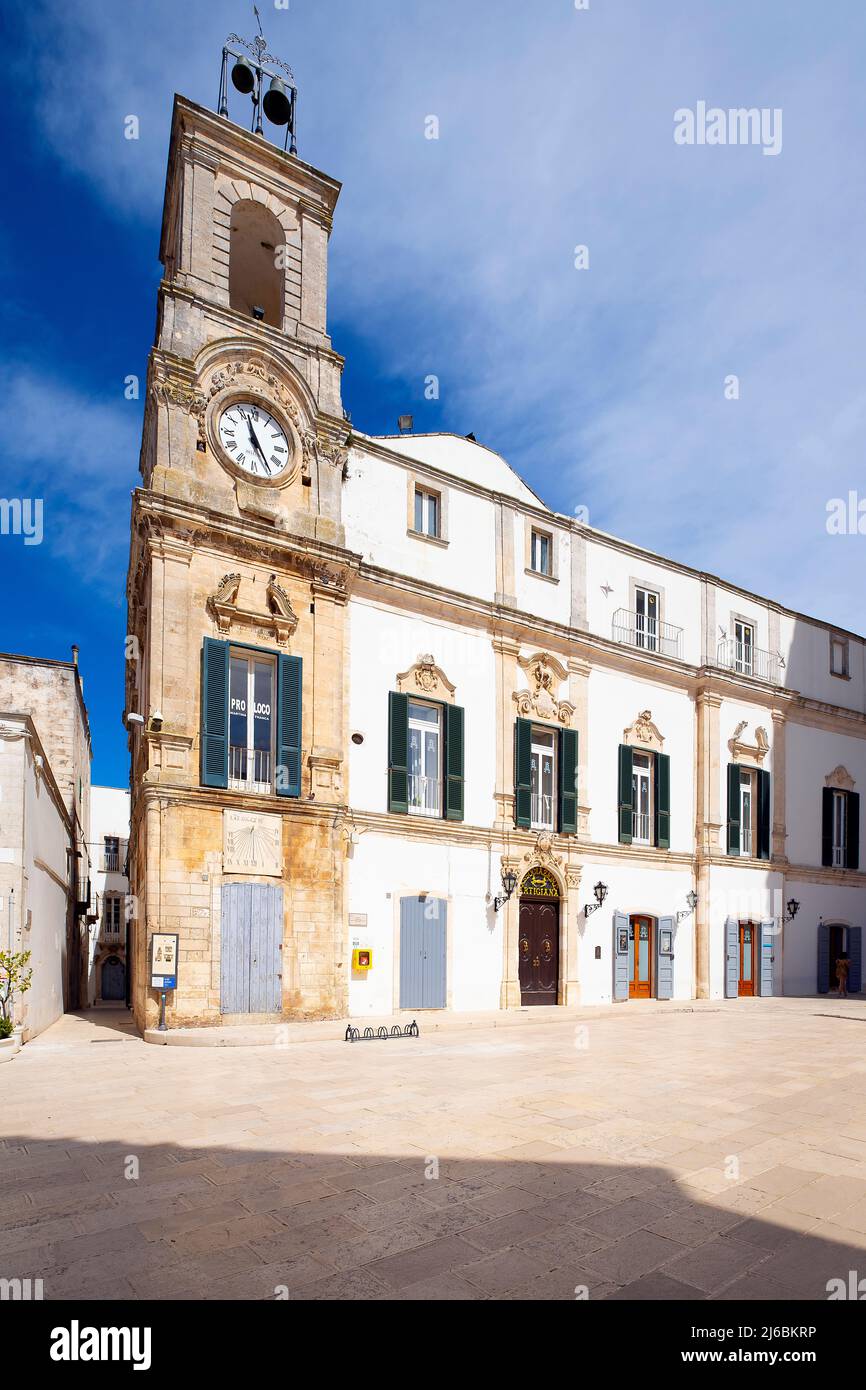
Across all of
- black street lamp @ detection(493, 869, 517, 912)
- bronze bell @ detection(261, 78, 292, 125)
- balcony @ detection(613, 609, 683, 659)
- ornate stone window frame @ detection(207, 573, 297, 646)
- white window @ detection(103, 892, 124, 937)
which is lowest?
white window @ detection(103, 892, 124, 937)

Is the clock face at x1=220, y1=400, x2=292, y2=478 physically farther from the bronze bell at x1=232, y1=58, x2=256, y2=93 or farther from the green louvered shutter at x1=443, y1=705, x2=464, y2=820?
the bronze bell at x1=232, y1=58, x2=256, y2=93

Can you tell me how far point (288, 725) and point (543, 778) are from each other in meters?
7.09

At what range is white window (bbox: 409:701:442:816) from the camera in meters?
18.1

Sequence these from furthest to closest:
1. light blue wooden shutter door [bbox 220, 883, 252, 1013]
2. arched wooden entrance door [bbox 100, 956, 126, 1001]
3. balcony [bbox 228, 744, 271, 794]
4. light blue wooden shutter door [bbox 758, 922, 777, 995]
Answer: arched wooden entrance door [bbox 100, 956, 126, 1001]
light blue wooden shutter door [bbox 758, 922, 777, 995]
balcony [bbox 228, 744, 271, 794]
light blue wooden shutter door [bbox 220, 883, 252, 1013]

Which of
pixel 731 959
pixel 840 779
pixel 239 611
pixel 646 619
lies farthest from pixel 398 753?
pixel 840 779

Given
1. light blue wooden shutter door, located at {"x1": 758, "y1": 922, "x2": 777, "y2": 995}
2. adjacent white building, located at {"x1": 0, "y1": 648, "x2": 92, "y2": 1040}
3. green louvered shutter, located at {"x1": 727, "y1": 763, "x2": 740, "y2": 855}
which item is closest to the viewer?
adjacent white building, located at {"x1": 0, "y1": 648, "x2": 92, "y2": 1040}

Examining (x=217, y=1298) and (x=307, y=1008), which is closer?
(x=217, y=1298)

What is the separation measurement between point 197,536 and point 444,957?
9692 mm

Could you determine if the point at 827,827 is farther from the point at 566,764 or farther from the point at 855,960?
the point at 566,764

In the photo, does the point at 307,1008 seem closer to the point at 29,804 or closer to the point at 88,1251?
the point at 29,804

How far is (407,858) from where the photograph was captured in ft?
57.3

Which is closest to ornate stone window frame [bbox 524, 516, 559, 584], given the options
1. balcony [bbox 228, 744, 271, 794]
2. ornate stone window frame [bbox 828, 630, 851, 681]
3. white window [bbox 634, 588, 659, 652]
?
white window [bbox 634, 588, 659, 652]

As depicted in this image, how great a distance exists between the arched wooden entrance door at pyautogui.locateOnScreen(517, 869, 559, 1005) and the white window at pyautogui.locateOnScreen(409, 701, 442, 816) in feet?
10.2
